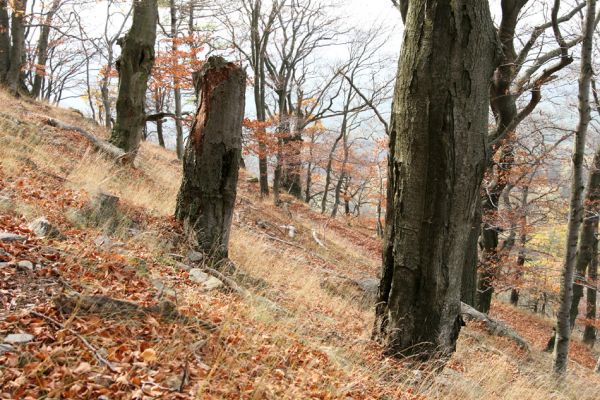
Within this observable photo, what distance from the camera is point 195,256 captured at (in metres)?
4.85

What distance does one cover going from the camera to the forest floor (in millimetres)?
2232

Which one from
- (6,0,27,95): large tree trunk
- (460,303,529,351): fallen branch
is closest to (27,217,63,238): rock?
(460,303,529,351): fallen branch

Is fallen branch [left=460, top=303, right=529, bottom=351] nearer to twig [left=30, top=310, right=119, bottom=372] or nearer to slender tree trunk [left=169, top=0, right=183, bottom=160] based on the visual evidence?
twig [left=30, top=310, right=119, bottom=372]

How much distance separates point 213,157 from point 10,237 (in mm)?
2300

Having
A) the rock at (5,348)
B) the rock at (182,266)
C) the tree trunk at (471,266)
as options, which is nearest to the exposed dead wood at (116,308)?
the rock at (5,348)

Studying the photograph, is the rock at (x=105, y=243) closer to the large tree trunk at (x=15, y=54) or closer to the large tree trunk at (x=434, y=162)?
the large tree trunk at (x=434, y=162)

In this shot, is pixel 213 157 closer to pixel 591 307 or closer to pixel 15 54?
pixel 15 54

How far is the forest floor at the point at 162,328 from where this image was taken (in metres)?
2.23

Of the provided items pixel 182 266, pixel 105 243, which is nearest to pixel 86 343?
pixel 105 243

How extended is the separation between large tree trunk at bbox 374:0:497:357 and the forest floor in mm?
463

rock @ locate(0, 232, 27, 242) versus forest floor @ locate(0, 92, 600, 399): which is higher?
rock @ locate(0, 232, 27, 242)

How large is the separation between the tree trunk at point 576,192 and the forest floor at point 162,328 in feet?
2.20

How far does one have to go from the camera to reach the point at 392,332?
387 centimetres

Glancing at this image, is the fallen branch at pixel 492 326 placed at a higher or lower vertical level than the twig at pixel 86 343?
lower
